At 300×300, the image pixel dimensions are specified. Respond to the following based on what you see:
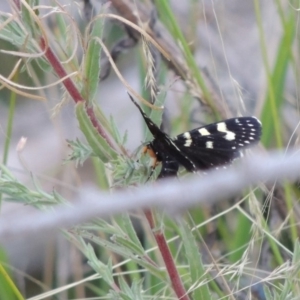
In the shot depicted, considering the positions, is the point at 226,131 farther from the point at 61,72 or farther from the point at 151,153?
the point at 61,72

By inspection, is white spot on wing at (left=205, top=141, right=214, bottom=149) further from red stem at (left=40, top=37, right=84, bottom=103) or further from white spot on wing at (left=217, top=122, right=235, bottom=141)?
red stem at (left=40, top=37, right=84, bottom=103)

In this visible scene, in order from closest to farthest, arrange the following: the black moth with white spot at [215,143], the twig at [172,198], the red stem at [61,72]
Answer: the twig at [172,198] < the red stem at [61,72] < the black moth with white spot at [215,143]

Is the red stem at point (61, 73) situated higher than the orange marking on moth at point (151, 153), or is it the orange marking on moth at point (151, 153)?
the red stem at point (61, 73)

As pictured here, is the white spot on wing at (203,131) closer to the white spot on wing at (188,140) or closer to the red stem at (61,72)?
the white spot on wing at (188,140)

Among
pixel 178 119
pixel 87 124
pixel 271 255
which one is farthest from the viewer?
pixel 178 119

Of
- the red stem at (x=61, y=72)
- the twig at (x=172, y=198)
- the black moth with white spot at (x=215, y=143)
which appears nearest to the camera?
the twig at (x=172, y=198)

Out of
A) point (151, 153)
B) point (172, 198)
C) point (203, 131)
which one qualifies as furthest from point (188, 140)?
point (172, 198)

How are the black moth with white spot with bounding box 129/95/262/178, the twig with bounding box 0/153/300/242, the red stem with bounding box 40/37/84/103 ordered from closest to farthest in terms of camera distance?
1. the twig with bounding box 0/153/300/242
2. the red stem with bounding box 40/37/84/103
3. the black moth with white spot with bounding box 129/95/262/178

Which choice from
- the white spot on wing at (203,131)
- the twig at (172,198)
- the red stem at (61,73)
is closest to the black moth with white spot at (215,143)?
the white spot on wing at (203,131)

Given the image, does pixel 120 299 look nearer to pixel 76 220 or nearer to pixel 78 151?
pixel 78 151

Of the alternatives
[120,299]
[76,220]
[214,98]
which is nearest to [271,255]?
[214,98]

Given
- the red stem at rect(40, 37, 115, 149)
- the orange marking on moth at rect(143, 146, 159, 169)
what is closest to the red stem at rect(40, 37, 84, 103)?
the red stem at rect(40, 37, 115, 149)
